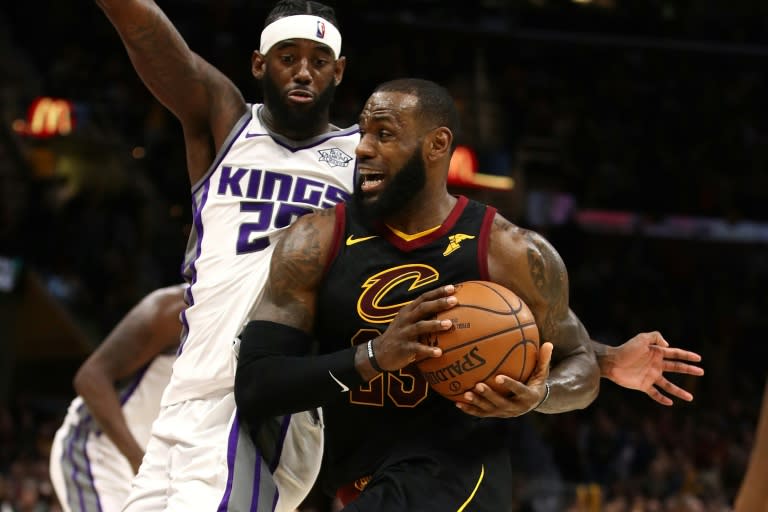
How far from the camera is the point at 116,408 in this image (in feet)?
17.5

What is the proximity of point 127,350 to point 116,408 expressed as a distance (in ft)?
0.90

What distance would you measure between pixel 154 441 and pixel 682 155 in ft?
49.2

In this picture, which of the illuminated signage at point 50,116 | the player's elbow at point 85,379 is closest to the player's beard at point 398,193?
the player's elbow at point 85,379

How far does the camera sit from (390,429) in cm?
371

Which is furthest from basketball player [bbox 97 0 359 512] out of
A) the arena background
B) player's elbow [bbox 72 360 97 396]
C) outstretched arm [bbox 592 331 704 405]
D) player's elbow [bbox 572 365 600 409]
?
the arena background

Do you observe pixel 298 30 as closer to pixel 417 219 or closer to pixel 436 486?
pixel 417 219

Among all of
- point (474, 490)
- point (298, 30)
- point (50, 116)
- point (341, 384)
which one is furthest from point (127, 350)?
point (50, 116)

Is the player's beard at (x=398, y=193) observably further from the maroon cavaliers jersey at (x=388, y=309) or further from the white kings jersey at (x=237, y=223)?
the white kings jersey at (x=237, y=223)

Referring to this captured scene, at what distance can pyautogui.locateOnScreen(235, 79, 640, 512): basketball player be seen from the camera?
11.7 ft

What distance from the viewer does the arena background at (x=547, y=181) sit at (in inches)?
509

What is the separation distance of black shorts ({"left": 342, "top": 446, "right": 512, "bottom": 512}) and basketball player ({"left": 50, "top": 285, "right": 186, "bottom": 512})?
6.50ft

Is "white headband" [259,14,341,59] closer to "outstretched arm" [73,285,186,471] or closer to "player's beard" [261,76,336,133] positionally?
"player's beard" [261,76,336,133]

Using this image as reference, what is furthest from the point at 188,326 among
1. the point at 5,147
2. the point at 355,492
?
the point at 5,147

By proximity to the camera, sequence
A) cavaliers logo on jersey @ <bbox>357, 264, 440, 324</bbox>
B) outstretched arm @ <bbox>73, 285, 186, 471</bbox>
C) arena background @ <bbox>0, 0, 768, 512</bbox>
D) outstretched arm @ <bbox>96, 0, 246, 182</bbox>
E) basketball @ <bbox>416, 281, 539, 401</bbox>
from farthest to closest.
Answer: arena background @ <bbox>0, 0, 768, 512</bbox> → outstretched arm @ <bbox>73, 285, 186, 471</bbox> → outstretched arm @ <bbox>96, 0, 246, 182</bbox> → cavaliers logo on jersey @ <bbox>357, 264, 440, 324</bbox> → basketball @ <bbox>416, 281, 539, 401</bbox>
